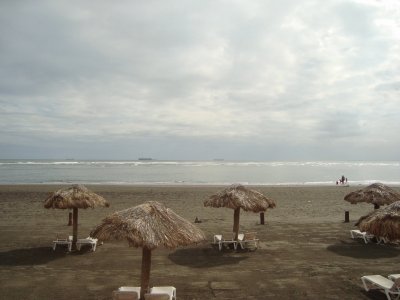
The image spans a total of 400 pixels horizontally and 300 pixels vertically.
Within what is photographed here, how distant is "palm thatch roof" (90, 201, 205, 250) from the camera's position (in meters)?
6.99

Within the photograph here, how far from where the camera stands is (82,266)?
32.5 feet

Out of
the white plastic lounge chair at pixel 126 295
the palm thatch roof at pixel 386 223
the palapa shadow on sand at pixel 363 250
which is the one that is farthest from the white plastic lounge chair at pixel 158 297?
the palapa shadow on sand at pixel 363 250

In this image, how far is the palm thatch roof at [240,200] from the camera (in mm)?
11727

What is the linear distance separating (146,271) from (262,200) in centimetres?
579

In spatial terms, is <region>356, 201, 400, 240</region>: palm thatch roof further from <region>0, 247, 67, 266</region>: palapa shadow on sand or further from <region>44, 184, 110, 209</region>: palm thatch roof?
<region>0, 247, 67, 266</region>: palapa shadow on sand

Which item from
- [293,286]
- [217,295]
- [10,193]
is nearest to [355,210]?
[293,286]

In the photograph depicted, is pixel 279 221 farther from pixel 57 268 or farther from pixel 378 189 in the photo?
pixel 57 268

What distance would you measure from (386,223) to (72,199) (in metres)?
8.75

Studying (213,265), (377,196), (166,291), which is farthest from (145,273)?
(377,196)

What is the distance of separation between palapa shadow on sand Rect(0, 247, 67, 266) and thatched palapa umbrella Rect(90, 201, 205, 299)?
13.0 ft

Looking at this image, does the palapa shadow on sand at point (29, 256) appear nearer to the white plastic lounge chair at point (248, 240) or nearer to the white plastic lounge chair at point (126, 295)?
the white plastic lounge chair at point (126, 295)

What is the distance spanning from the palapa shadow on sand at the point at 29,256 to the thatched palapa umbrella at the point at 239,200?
506cm

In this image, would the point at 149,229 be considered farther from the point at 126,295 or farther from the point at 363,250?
the point at 363,250

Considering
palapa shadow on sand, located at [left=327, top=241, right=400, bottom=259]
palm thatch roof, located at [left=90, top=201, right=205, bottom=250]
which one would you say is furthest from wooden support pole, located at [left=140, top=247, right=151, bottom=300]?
palapa shadow on sand, located at [left=327, top=241, right=400, bottom=259]
